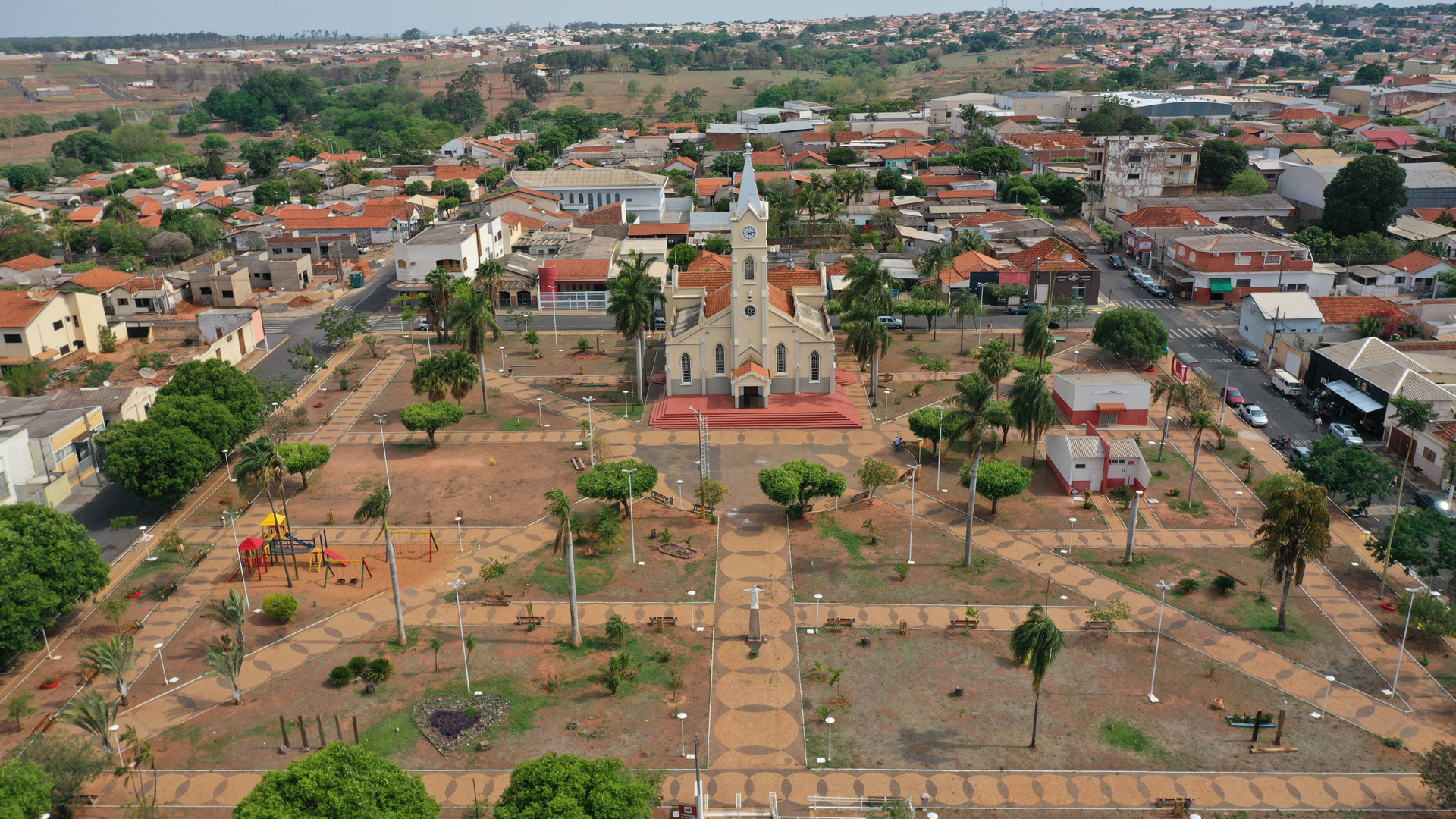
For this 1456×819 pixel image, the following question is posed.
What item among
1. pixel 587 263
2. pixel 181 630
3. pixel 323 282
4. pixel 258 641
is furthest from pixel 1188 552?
pixel 323 282

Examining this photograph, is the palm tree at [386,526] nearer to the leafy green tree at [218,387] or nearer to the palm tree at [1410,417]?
the leafy green tree at [218,387]

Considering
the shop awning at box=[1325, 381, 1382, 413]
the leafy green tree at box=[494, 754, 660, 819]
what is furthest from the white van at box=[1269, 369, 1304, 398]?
the leafy green tree at box=[494, 754, 660, 819]

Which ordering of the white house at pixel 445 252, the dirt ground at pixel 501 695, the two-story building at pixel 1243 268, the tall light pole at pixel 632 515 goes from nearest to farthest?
1. the dirt ground at pixel 501 695
2. the tall light pole at pixel 632 515
3. the two-story building at pixel 1243 268
4. the white house at pixel 445 252

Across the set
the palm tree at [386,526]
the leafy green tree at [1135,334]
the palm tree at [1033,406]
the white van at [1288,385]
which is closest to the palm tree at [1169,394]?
the palm tree at [1033,406]

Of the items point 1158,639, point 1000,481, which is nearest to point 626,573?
point 1000,481

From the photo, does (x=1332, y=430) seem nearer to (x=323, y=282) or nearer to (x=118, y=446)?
(x=118, y=446)

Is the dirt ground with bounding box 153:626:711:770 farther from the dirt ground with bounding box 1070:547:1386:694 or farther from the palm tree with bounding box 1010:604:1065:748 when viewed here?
the dirt ground with bounding box 1070:547:1386:694
